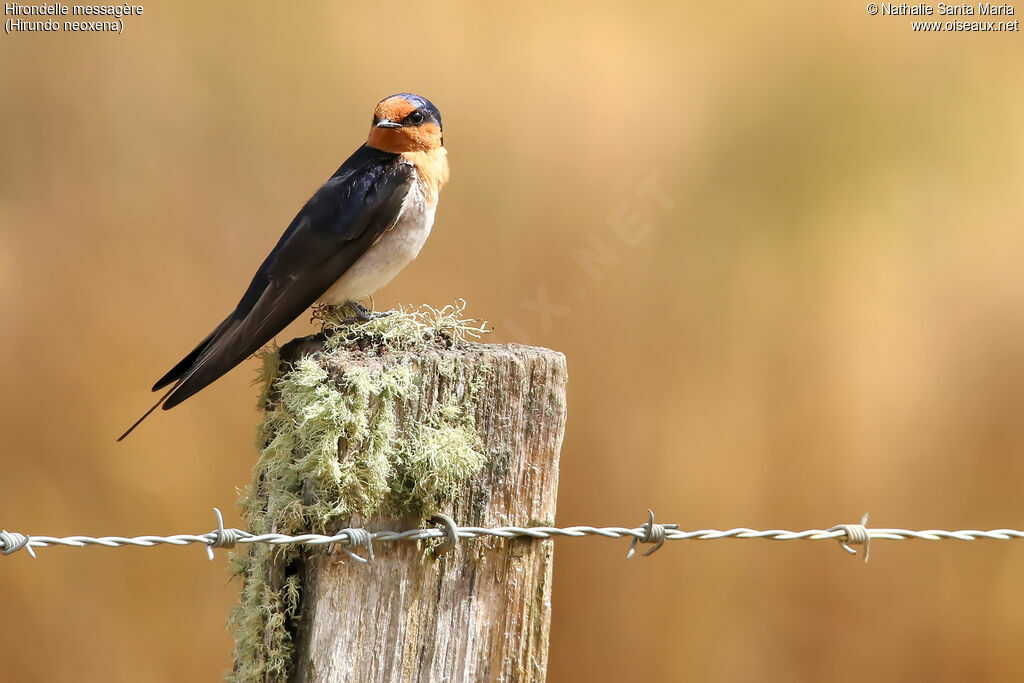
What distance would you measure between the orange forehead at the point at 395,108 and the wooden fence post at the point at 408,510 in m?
1.33

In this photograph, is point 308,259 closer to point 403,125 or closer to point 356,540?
point 403,125

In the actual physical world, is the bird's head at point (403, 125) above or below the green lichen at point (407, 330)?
above

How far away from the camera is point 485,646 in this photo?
66.2 inches

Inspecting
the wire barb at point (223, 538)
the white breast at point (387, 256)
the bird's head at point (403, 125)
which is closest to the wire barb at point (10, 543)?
the wire barb at point (223, 538)

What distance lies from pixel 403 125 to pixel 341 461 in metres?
1.54

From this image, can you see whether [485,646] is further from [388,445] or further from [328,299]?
[328,299]

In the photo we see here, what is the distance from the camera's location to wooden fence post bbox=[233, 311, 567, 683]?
5.31ft

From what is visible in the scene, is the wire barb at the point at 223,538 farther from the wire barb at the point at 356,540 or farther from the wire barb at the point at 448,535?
the wire barb at the point at 448,535

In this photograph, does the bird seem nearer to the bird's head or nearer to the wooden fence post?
the bird's head

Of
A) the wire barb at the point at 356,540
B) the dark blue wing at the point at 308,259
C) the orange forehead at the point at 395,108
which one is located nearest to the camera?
the wire barb at the point at 356,540

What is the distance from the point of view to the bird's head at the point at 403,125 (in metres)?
2.91

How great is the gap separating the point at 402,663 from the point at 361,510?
266 millimetres

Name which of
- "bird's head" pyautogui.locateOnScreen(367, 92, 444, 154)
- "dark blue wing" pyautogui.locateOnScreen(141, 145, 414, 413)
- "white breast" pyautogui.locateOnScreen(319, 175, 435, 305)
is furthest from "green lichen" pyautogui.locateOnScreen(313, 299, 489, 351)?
"bird's head" pyautogui.locateOnScreen(367, 92, 444, 154)

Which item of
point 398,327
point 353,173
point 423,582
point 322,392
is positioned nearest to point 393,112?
point 353,173
